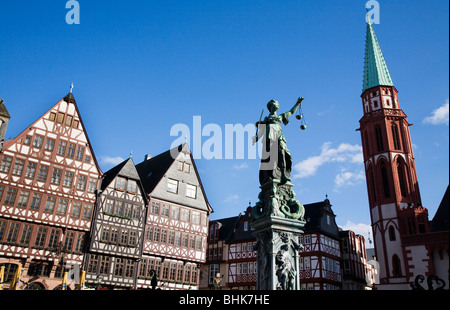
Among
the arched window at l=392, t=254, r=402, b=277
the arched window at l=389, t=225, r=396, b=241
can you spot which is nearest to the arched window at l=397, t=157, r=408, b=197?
the arched window at l=389, t=225, r=396, b=241

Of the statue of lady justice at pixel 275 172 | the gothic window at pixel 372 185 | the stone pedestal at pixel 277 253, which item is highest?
the gothic window at pixel 372 185

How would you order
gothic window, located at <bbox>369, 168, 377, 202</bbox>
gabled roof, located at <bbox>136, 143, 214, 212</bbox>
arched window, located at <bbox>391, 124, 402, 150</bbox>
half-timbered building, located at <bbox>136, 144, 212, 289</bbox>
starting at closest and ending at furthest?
1. half-timbered building, located at <bbox>136, 144, 212, 289</bbox>
2. gabled roof, located at <bbox>136, 143, 214, 212</bbox>
3. gothic window, located at <bbox>369, 168, 377, 202</bbox>
4. arched window, located at <bbox>391, 124, 402, 150</bbox>

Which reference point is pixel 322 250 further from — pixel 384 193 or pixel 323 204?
pixel 384 193

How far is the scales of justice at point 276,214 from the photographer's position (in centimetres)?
844

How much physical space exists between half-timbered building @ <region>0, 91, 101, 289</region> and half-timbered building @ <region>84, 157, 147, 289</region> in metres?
0.89

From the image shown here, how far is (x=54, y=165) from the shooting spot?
28344mm

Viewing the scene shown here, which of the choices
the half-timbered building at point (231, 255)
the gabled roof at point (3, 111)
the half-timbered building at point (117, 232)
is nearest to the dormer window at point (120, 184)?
the half-timbered building at point (117, 232)

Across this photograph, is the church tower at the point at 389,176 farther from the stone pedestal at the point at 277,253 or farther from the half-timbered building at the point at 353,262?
the stone pedestal at the point at 277,253

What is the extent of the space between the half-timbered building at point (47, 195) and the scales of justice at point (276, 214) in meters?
20.2

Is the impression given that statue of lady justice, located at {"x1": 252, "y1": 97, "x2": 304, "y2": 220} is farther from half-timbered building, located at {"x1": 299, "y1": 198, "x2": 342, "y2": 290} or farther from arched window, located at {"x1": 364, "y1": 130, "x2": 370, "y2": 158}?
arched window, located at {"x1": 364, "y1": 130, "x2": 370, "y2": 158}

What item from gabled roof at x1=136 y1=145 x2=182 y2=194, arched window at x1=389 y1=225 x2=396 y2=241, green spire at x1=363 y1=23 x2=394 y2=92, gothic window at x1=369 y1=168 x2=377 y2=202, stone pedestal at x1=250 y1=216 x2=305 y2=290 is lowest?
stone pedestal at x1=250 y1=216 x2=305 y2=290

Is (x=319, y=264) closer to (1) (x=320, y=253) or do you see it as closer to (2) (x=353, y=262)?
(1) (x=320, y=253)

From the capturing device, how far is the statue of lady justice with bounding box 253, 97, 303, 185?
9734 millimetres

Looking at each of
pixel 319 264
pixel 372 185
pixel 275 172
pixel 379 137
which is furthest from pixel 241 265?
pixel 275 172
